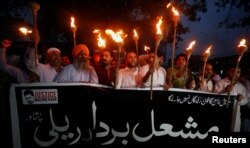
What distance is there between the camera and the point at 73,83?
5070mm

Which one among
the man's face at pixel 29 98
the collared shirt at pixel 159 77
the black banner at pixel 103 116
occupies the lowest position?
the black banner at pixel 103 116

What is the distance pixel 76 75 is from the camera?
19.2 feet

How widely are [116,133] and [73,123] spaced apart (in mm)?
742

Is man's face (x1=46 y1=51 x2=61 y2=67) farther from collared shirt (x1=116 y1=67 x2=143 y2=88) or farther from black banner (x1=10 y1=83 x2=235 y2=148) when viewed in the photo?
black banner (x1=10 y1=83 x2=235 y2=148)

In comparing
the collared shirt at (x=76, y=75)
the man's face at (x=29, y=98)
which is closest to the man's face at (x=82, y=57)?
the collared shirt at (x=76, y=75)

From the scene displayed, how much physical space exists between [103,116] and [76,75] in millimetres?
1162

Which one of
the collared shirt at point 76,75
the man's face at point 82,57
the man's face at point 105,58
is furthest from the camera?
the man's face at point 105,58

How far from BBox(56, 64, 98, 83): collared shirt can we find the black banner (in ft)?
2.50

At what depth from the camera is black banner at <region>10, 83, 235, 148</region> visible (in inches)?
193

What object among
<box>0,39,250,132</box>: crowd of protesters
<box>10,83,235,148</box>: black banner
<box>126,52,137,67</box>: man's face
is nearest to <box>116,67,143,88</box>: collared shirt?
<box>0,39,250,132</box>: crowd of protesters

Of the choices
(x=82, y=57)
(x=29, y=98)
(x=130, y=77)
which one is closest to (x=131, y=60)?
(x=130, y=77)

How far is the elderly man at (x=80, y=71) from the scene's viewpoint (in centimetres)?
584

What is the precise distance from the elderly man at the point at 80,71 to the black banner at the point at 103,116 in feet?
2.60

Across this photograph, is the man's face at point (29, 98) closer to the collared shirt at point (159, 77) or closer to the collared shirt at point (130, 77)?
the collared shirt at point (130, 77)
